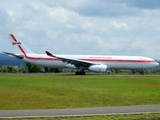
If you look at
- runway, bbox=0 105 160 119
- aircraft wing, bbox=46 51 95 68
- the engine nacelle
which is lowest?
runway, bbox=0 105 160 119

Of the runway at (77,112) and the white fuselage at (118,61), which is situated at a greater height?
the white fuselage at (118,61)

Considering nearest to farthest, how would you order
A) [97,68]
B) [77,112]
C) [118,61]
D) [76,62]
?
[77,112]
[97,68]
[76,62]
[118,61]

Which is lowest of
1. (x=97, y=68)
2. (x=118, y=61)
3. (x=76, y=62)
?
(x=97, y=68)

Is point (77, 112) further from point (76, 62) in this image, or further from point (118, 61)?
point (118, 61)

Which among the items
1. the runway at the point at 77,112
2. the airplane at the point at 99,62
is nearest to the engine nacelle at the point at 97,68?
the airplane at the point at 99,62

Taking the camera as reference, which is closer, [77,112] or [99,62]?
[77,112]

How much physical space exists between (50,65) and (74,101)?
127 ft

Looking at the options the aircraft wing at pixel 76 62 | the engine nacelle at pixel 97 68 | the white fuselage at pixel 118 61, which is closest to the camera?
the aircraft wing at pixel 76 62

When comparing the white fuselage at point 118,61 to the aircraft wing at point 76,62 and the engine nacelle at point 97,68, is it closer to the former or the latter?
the aircraft wing at point 76,62

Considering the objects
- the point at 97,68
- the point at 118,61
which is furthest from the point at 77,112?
the point at 118,61

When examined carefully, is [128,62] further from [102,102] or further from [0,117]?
[0,117]

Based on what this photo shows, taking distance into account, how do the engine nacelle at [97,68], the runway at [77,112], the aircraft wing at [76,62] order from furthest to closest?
the engine nacelle at [97,68] < the aircraft wing at [76,62] < the runway at [77,112]

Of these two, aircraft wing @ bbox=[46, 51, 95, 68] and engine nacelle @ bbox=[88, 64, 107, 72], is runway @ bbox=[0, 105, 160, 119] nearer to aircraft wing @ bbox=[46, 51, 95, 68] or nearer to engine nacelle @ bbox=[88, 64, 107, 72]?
aircraft wing @ bbox=[46, 51, 95, 68]

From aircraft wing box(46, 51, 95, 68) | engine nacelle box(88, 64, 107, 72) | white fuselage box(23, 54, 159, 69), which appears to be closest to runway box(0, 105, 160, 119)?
aircraft wing box(46, 51, 95, 68)
